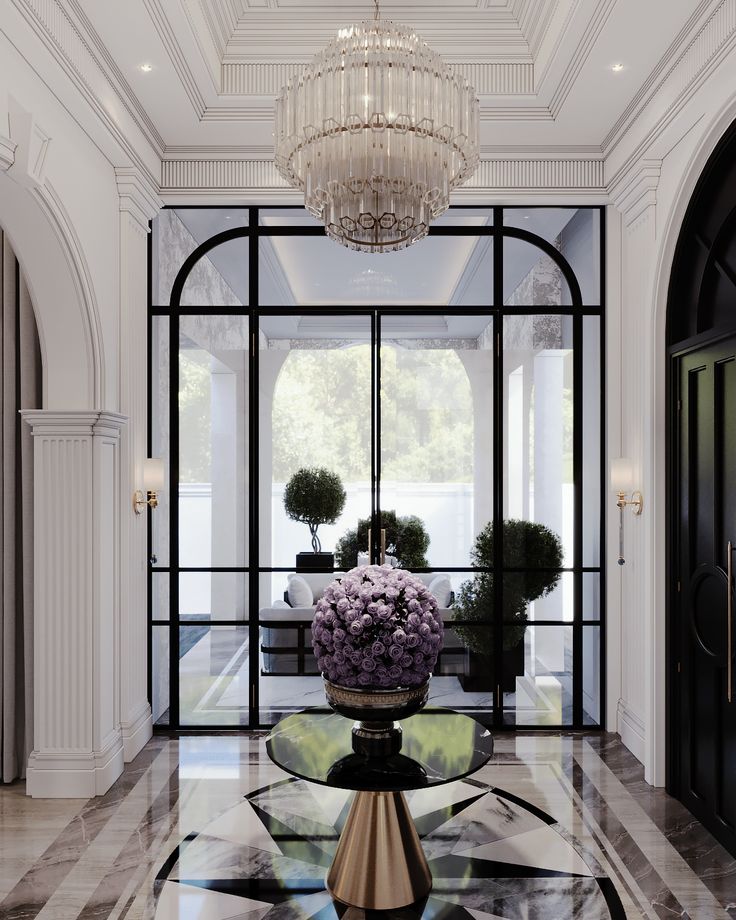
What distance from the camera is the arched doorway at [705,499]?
9.64 feet

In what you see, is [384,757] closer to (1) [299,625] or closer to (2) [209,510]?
(1) [299,625]

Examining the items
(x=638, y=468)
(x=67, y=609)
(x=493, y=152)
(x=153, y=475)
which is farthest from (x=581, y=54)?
(x=67, y=609)

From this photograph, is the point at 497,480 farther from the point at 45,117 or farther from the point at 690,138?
the point at 45,117

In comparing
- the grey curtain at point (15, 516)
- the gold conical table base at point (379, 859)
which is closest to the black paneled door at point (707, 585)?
the gold conical table base at point (379, 859)

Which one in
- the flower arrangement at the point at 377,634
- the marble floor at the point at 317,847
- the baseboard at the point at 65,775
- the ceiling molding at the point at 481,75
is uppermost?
the ceiling molding at the point at 481,75

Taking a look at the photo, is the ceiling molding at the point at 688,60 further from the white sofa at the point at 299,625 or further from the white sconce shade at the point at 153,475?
the white sconce shade at the point at 153,475

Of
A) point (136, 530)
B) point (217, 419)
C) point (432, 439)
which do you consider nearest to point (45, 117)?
point (217, 419)

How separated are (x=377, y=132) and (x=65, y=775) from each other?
122 inches

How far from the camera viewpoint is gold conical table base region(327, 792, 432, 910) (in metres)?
2.48

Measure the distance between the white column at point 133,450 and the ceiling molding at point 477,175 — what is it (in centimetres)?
24

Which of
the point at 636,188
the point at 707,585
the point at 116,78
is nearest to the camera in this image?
the point at 707,585

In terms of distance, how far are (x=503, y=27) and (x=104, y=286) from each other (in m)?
2.32

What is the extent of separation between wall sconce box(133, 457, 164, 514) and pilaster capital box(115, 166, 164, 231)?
4.41ft

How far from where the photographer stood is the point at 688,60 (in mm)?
3082
